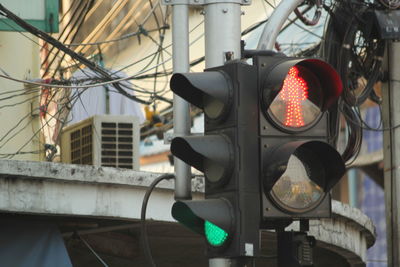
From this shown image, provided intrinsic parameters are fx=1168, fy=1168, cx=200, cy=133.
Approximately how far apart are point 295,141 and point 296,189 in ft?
0.87

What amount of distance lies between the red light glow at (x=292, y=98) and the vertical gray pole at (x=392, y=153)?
6888 millimetres

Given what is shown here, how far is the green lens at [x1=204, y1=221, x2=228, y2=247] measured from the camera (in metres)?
6.41

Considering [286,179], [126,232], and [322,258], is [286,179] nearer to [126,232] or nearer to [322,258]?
[126,232]

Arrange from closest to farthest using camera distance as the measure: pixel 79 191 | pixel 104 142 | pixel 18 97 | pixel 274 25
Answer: pixel 274 25, pixel 79 191, pixel 104 142, pixel 18 97

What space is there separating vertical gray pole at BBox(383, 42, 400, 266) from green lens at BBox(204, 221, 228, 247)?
6.93 metres

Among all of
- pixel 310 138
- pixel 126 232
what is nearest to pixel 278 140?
pixel 310 138

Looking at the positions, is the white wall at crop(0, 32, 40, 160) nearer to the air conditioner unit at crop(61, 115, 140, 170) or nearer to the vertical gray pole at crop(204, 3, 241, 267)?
the air conditioner unit at crop(61, 115, 140, 170)

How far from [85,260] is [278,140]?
6935mm

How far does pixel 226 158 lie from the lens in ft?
21.1

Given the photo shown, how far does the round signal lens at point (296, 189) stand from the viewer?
20.9ft

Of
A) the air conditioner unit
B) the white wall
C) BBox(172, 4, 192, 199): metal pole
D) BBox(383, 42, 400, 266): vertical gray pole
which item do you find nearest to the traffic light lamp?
BBox(172, 4, 192, 199): metal pole

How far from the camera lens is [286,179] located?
254 inches

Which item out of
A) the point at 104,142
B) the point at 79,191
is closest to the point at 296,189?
the point at 79,191

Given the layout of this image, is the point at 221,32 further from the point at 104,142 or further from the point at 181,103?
the point at 104,142
